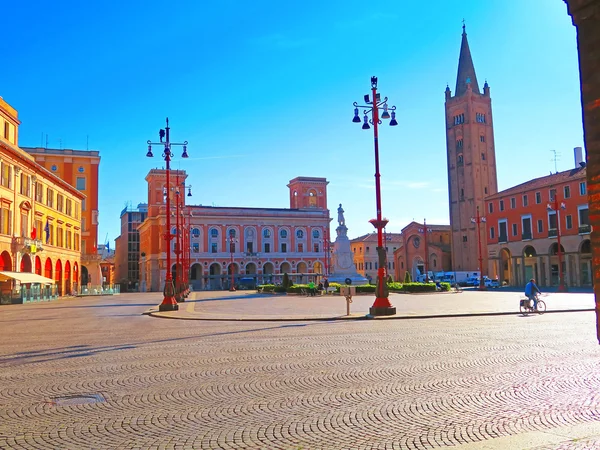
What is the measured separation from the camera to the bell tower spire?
103m

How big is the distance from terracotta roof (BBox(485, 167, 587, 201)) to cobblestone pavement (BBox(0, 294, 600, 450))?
49017 mm

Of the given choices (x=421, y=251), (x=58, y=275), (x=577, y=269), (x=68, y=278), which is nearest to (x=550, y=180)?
(x=577, y=269)

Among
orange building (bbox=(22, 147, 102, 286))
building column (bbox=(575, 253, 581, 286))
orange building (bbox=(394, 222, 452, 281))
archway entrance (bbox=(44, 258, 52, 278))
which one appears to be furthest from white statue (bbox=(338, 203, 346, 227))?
orange building (bbox=(394, 222, 452, 281))

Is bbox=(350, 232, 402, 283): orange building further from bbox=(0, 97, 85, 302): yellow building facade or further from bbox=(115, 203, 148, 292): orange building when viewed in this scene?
bbox=(0, 97, 85, 302): yellow building facade

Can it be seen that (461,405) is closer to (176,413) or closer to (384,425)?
(384,425)

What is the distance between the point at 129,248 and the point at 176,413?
4681 inches

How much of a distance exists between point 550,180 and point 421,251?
137 feet

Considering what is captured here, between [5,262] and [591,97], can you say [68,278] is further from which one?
[591,97]

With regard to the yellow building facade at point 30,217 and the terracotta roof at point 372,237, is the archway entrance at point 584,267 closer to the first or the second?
the yellow building facade at point 30,217

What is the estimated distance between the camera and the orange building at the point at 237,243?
9694cm

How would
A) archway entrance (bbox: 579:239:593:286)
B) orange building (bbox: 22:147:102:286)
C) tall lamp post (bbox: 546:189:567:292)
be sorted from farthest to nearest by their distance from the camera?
orange building (bbox: 22:147:102:286) → archway entrance (bbox: 579:239:593:286) → tall lamp post (bbox: 546:189:567:292)

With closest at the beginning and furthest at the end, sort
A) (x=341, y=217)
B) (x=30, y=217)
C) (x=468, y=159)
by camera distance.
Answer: (x=30, y=217)
(x=341, y=217)
(x=468, y=159)

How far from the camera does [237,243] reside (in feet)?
336

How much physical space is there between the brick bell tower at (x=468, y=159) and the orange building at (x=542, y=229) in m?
20.6
